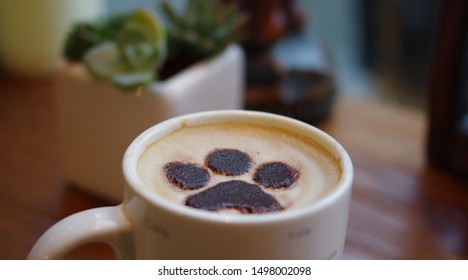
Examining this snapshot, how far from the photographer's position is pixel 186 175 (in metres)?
0.39

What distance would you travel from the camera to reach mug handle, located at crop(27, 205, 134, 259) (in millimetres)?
351

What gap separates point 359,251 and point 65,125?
38 cm

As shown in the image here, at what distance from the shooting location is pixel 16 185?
2.47ft

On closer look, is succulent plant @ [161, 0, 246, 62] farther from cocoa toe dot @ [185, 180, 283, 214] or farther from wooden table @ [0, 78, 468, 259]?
cocoa toe dot @ [185, 180, 283, 214]

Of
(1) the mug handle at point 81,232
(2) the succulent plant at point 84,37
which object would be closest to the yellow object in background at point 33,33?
(2) the succulent plant at point 84,37

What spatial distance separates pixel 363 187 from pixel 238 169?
406 millimetres

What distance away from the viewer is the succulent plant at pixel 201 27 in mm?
761

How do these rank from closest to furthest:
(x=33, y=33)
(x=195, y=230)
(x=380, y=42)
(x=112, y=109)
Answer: (x=195, y=230) < (x=112, y=109) < (x=33, y=33) < (x=380, y=42)

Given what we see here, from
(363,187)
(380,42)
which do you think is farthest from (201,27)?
(380,42)

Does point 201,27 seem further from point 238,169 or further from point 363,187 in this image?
point 238,169

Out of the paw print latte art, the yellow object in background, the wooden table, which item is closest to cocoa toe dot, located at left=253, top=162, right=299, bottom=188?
the paw print latte art

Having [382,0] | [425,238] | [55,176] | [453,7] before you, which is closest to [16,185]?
[55,176]

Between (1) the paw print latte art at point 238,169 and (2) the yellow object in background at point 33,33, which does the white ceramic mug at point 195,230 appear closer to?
(1) the paw print latte art at point 238,169

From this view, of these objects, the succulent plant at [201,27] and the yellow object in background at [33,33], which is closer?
the succulent plant at [201,27]
